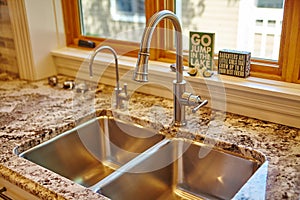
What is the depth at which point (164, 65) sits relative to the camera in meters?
1.61

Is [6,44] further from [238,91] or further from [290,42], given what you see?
[290,42]

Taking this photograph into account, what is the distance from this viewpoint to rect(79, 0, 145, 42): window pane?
1.80 m

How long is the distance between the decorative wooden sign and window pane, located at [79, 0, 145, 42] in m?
0.52

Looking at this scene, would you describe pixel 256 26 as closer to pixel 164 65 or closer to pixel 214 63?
pixel 214 63

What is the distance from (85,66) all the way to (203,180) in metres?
0.89

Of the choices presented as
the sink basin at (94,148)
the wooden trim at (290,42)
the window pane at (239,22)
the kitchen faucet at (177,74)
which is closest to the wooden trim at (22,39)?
the sink basin at (94,148)

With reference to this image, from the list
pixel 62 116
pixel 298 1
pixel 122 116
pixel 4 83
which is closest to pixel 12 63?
pixel 4 83

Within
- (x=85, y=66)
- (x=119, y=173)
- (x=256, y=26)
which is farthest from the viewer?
(x=85, y=66)

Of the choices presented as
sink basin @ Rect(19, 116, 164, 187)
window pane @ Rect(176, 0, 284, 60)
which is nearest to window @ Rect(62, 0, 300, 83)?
window pane @ Rect(176, 0, 284, 60)

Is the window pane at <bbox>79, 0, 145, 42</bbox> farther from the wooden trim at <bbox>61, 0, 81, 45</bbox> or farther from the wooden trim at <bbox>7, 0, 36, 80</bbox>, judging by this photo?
the wooden trim at <bbox>7, 0, 36, 80</bbox>

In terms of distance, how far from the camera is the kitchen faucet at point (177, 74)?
3.47ft

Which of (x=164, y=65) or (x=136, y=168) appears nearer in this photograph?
(x=136, y=168)

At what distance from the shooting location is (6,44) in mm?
1957

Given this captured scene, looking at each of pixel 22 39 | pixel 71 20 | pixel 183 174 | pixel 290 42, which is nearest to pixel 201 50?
pixel 290 42
